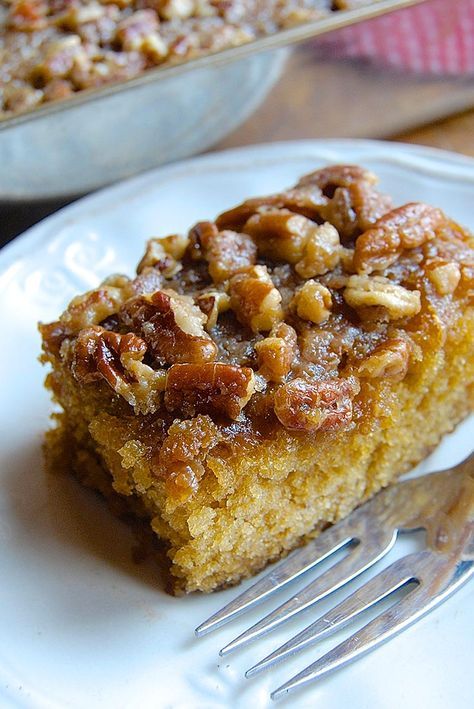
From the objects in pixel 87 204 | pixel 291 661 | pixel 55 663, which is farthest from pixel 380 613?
pixel 87 204

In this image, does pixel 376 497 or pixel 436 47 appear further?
pixel 436 47

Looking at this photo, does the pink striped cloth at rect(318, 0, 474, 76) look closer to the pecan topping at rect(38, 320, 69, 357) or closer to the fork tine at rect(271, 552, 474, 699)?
the pecan topping at rect(38, 320, 69, 357)

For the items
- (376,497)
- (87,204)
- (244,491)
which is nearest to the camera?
(244,491)

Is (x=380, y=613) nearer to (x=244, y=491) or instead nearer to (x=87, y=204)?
(x=244, y=491)

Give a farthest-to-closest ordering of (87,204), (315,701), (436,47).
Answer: (436,47) → (87,204) → (315,701)

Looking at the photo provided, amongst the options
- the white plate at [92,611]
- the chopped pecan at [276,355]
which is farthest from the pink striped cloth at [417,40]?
the chopped pecan at [276,355]

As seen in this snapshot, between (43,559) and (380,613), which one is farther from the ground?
(43,559)
